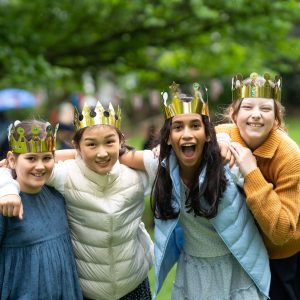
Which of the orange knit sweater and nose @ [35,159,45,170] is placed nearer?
the orange knit sweater

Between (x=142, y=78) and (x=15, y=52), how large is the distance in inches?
114

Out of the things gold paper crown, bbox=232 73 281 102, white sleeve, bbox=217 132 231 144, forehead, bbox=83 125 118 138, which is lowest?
white sleeve, bbox=217 132 231 144

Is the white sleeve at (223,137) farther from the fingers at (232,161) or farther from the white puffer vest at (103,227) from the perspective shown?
the white puffer vest at (103,227)

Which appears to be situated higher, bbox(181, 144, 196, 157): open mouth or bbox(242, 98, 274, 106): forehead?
bbox(242, 98, 274, 106): forehead

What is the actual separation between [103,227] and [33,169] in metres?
0.52

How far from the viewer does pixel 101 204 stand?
3711 millimetres

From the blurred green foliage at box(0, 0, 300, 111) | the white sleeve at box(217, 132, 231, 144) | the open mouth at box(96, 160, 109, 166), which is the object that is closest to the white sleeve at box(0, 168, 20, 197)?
the open mouth at box(96, 160, 109, 166)

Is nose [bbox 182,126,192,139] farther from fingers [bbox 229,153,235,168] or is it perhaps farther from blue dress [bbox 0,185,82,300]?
blue dress [bbox 0,185,82,300]

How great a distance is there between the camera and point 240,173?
355 cm

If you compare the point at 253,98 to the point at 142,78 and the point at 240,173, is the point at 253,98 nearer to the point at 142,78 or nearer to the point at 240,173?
the point at 240,173

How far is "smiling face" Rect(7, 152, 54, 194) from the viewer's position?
140 inches

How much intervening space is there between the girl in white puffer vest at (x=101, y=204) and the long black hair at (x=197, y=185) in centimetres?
22

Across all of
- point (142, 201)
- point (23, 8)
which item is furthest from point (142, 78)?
point (142, 201)

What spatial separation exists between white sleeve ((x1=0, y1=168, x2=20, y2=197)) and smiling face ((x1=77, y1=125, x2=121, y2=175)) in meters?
0.42
